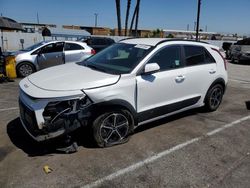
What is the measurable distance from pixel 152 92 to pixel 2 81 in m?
6.45

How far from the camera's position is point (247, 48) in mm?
17828

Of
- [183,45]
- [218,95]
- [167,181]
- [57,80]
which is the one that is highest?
[183,45]

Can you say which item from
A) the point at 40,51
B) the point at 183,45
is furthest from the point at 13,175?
the point at 40,51

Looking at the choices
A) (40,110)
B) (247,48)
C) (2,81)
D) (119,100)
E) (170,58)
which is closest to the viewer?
(40,110)

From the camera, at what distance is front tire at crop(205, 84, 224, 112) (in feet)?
18.4

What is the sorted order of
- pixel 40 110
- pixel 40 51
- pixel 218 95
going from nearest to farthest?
pixel 40 110 < pixel 218 95 < pixel 40 51

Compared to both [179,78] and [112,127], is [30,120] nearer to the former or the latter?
[112,127]

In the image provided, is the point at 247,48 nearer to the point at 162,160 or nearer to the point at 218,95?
the point at 218,95

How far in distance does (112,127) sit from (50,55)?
7122 millimetres

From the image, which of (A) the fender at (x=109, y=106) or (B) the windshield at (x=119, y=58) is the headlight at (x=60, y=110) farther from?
(B) the windshield at (x=119, y=58)

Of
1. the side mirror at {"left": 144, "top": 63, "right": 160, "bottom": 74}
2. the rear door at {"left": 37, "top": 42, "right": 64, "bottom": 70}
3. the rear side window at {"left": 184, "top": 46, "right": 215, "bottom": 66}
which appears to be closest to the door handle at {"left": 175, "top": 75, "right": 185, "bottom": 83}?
the rear side window at {"left": 184, "top": 46, "right": 215, "bottom": 66}

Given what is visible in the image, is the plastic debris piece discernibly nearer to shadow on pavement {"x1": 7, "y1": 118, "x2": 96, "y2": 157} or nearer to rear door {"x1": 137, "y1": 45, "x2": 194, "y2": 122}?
shadow on pavement {"x1": 7, "y1": 118, "x2": 96, "y2": 157}

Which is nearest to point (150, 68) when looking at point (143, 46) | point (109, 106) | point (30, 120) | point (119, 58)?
point (143, 46)

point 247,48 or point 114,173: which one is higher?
point 247,48
